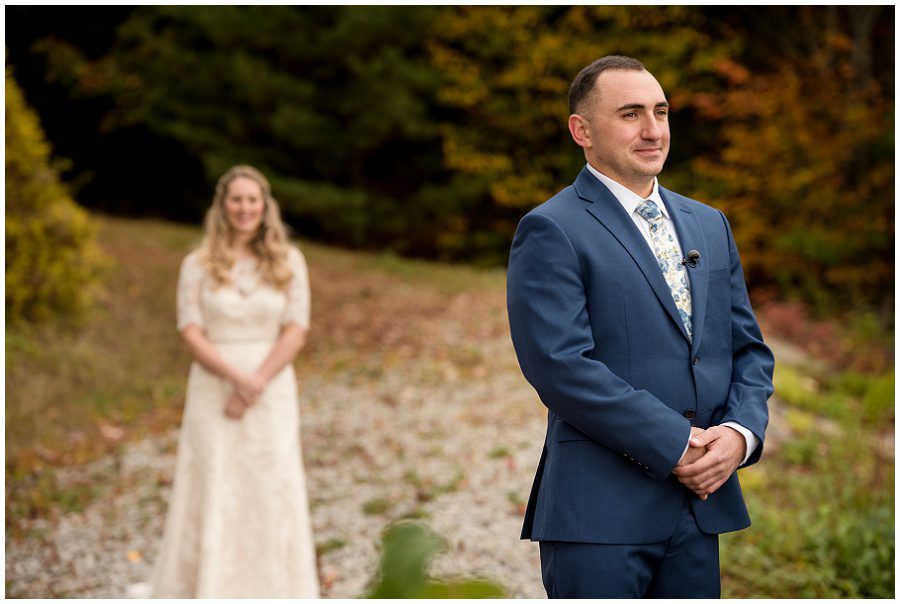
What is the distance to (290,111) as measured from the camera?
44.6 ft

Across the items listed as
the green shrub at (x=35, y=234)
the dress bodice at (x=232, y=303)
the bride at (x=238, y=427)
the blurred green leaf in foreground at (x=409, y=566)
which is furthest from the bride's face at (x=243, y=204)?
the green shrub at (x=35, y=234)

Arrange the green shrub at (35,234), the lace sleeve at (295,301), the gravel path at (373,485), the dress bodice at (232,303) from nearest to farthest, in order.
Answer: the dress bodice at (232,303) → the lace sleeve at (295,301) → the gravel path at (373,485) → the green shrub at (35,234)

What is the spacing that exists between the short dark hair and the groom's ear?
20mm

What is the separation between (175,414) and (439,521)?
331 centimetres

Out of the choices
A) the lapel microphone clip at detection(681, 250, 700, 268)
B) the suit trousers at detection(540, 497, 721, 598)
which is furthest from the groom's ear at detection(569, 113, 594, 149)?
the suit trousers at detection(540, 497, 721, 598)

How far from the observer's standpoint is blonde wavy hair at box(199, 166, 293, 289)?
4.23 m

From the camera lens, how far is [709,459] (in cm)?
201

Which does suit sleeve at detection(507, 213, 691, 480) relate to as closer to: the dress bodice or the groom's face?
the groom's face

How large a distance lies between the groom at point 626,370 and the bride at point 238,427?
2346 mm

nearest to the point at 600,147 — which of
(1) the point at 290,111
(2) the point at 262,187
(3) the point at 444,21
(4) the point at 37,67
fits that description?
(2) the point at 262,187

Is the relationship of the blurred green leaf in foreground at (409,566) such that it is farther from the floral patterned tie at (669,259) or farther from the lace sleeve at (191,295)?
the lace sleeve at (191,295)

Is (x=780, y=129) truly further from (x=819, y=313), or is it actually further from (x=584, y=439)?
(x=584, y=439)

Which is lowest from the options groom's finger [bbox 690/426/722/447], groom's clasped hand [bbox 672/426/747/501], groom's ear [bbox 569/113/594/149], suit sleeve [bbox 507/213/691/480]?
groom's clasped hand [bbox 672/426/747/501]

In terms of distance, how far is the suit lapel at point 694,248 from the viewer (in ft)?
6.93
